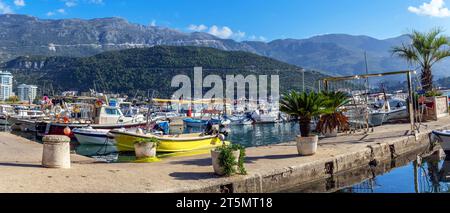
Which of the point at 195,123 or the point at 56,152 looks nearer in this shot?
the point at 56,152

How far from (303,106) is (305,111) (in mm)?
170

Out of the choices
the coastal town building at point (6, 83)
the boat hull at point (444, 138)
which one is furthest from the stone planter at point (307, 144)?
the coastal town building at point (6, 83)

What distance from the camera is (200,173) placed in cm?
1010

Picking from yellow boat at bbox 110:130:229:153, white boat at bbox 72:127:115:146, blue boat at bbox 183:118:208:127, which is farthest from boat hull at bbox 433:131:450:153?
blue boat at bbox 183:118:208:127

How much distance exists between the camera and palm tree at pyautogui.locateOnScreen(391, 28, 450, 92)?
2602 centimetres

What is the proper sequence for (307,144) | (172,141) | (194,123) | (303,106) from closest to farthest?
(307,144)
(303,106)
(172,141)
(194,123)

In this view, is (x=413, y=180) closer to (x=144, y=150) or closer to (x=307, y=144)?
(x=307, y=144)

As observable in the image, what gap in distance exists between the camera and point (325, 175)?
39.0ft

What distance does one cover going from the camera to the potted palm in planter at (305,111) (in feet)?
41.8

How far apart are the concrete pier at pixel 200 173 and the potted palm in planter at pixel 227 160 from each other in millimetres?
254

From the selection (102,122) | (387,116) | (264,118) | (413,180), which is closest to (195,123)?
(264,118)

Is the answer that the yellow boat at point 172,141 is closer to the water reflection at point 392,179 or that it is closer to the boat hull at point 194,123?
the water reflection at point 392,179

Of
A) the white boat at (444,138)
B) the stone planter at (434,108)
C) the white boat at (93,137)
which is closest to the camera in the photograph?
the white boat at (444,138)
